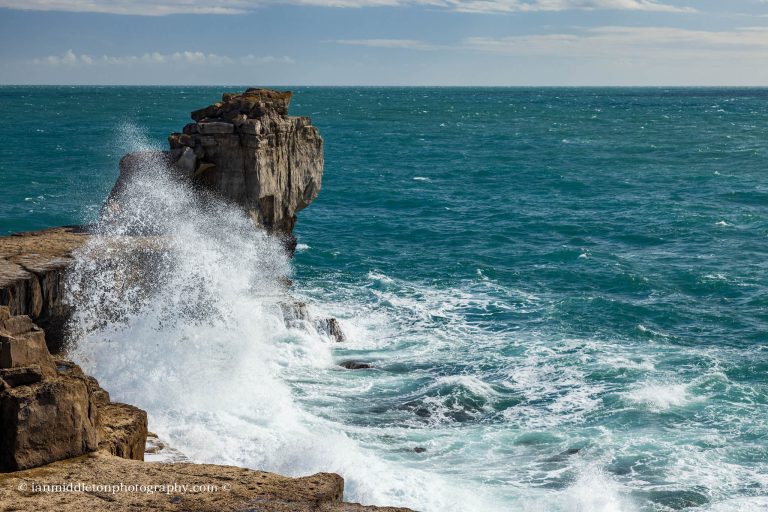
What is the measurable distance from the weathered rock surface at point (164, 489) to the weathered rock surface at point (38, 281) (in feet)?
26.2

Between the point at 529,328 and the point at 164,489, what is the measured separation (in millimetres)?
19859

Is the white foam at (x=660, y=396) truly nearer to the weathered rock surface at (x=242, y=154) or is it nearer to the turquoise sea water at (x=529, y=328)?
the turquoise sea water at (x=529, y=328)

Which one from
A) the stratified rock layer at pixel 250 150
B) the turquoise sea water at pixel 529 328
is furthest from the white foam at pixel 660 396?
the stratified rock layer at pixel 250 150

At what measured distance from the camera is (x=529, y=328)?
29.6m

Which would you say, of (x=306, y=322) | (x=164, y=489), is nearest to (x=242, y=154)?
(x=306, y=322)

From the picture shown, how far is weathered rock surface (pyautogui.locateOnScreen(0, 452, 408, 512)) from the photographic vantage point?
10.8m

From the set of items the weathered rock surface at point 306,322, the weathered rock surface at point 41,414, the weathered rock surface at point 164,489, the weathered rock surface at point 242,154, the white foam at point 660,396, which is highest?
the weathered rock surface at point 242,154

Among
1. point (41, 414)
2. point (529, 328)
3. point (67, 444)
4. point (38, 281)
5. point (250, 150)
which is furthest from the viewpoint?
point (529, 328)

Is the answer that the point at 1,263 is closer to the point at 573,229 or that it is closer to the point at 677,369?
the point at 677,369

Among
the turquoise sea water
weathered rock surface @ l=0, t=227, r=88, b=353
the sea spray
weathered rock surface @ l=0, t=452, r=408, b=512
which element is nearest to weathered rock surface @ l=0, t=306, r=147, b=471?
weathered rock surface @ l=0, t=452, r=408, b=512

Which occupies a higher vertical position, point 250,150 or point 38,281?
point 250,150

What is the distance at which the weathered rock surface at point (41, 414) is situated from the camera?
469 inches

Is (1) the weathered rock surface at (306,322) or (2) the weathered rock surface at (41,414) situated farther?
(1) the weathered rock surface at (306,322)

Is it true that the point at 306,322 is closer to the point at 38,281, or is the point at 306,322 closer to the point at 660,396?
the point at 38,281
